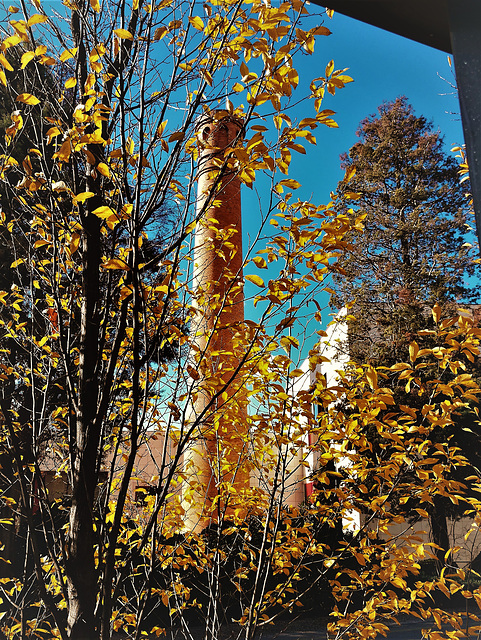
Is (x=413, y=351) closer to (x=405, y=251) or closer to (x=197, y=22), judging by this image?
(x=197, y=22)

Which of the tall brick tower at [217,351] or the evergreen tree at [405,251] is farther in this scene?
the evergreen tree at [405,251]

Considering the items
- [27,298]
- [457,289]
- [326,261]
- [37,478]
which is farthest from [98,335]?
[457,289]

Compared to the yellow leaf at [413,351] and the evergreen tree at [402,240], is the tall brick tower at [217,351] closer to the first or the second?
the yellow leaf at [413,351]

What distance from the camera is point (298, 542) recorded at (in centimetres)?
230

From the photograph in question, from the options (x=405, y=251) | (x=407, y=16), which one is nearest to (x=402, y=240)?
(x=405, y=251)

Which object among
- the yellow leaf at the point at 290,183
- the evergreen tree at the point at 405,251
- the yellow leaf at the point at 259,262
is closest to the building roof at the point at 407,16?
the yellow leaf at the point at 290,183

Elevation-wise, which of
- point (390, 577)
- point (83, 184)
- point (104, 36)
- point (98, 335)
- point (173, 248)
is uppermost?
point (104, 36)

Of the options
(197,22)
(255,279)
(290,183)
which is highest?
(197,22)

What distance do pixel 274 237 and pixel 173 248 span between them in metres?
0.38

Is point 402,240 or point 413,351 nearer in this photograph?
point 413,351

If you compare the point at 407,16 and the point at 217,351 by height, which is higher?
the point at 407,16

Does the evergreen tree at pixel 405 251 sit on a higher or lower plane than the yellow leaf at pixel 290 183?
higher

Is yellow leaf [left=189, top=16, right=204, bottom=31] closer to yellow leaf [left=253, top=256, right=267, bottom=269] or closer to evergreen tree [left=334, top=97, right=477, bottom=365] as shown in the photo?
yellow leaf [left=253, top=256, right=267, bottom=269]

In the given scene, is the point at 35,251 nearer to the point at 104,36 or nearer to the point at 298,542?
the point at 104,36
